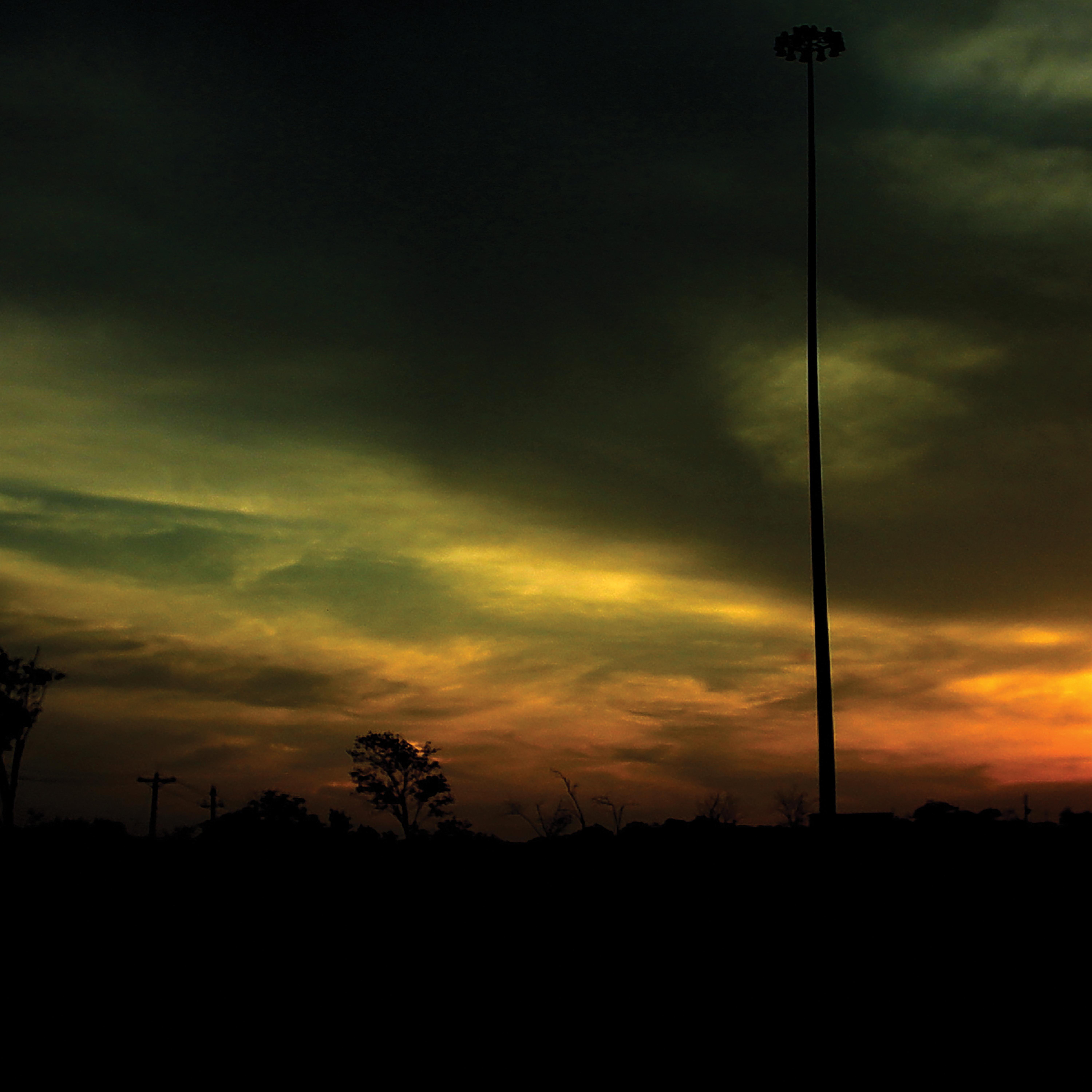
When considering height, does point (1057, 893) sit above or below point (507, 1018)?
above

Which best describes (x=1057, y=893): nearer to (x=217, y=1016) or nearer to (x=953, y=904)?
(x=953, y=904)

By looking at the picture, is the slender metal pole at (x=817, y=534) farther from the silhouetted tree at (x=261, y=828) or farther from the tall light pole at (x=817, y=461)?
the silhouetted tree at (x=261, y=828)

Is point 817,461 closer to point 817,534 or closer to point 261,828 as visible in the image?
point 817,534

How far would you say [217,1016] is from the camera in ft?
48.4

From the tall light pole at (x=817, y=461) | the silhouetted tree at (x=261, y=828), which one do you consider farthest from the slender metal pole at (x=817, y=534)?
the silhouetted tree at (x=261, y=828)

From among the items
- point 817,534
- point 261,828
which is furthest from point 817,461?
point 261,828

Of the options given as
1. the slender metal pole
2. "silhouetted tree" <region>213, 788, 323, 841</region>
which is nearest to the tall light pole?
the slender metal pole

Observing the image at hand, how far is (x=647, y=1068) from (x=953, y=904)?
7708 millimetres

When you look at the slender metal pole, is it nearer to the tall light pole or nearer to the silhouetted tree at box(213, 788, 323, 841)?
the tall light pole

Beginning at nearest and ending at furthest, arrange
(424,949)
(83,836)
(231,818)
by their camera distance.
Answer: (424,949)
(83,836)
(231,818)

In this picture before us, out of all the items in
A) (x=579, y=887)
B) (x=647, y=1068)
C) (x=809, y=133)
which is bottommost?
(x=647, y=1068)

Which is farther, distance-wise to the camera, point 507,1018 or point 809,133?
point 809,133

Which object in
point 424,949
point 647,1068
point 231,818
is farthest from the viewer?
point 231,818

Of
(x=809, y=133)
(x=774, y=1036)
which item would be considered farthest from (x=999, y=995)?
(x=809, y=133)
